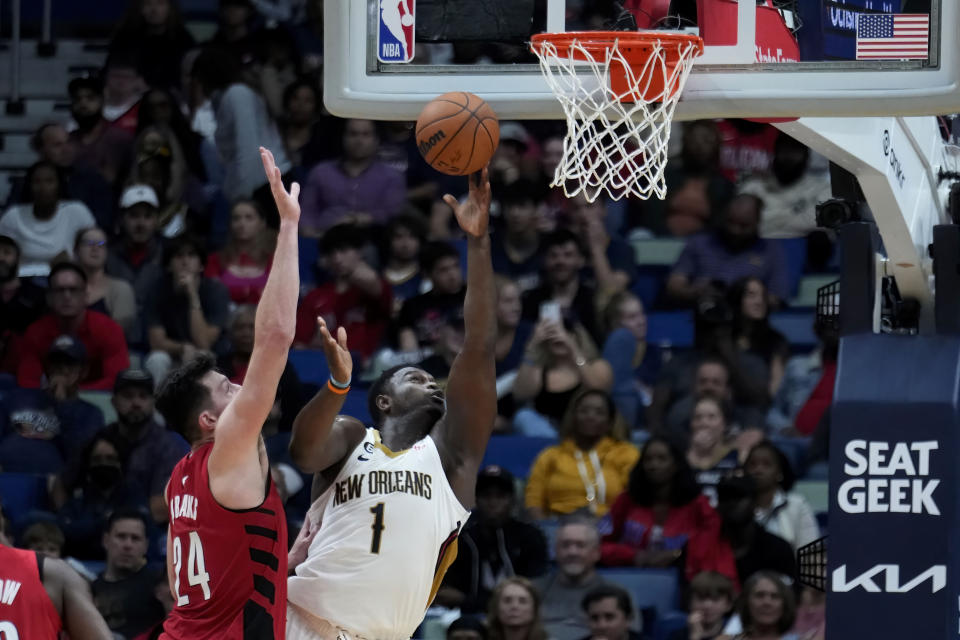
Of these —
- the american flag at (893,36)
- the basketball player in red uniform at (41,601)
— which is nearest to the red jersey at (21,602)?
the basketball player in red uniform at (41,601)

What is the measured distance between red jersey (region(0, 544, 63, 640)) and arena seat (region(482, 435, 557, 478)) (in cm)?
374

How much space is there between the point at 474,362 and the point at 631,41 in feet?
3.74

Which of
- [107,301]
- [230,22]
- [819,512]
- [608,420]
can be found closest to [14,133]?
[230,22]

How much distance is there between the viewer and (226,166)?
11430 mm

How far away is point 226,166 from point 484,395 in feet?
19.3

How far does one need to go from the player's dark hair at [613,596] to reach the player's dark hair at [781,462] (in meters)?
0.96

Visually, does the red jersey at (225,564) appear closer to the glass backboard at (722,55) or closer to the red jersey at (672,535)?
the glass backboard at (722,55)

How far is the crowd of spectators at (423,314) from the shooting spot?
338 inches

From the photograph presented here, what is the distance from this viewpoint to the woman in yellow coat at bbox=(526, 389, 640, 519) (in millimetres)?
9000

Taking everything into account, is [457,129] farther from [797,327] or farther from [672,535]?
[797,327]

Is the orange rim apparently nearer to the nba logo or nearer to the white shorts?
the nba logo

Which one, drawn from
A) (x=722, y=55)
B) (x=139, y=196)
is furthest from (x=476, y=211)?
(x=139, y=196)

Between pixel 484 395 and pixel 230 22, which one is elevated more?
pixel 230 22

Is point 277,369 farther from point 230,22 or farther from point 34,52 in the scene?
point 34,52
